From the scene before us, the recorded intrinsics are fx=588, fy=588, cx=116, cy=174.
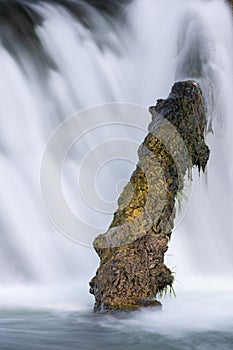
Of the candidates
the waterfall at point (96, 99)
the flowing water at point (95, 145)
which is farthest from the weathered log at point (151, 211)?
the waterfall at point (96, 99)

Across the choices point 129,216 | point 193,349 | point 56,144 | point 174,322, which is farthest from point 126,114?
point 193,349

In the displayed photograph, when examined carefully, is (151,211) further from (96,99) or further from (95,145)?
(96,99)

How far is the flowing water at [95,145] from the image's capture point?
5.23 meters

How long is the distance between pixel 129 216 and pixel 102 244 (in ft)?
1.17

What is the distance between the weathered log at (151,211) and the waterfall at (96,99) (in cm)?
79

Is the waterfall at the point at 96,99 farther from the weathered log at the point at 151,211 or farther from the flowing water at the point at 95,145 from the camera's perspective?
the weathered log at the point at 151,211

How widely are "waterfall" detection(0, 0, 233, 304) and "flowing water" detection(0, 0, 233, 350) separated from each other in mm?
20

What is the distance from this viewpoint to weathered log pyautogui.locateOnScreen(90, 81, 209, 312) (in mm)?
5039

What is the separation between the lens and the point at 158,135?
19.2 feet

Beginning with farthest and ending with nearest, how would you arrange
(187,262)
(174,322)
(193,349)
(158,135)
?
(187,262) → (158,135) → (174,322) → (193,349)

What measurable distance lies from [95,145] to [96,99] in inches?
35.2

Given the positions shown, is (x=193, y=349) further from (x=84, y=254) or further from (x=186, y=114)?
(x=84, y=254)

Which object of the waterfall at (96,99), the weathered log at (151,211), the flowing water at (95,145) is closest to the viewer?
the weathered log at (151,211)

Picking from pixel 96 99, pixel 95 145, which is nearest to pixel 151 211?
pixel 95 145
